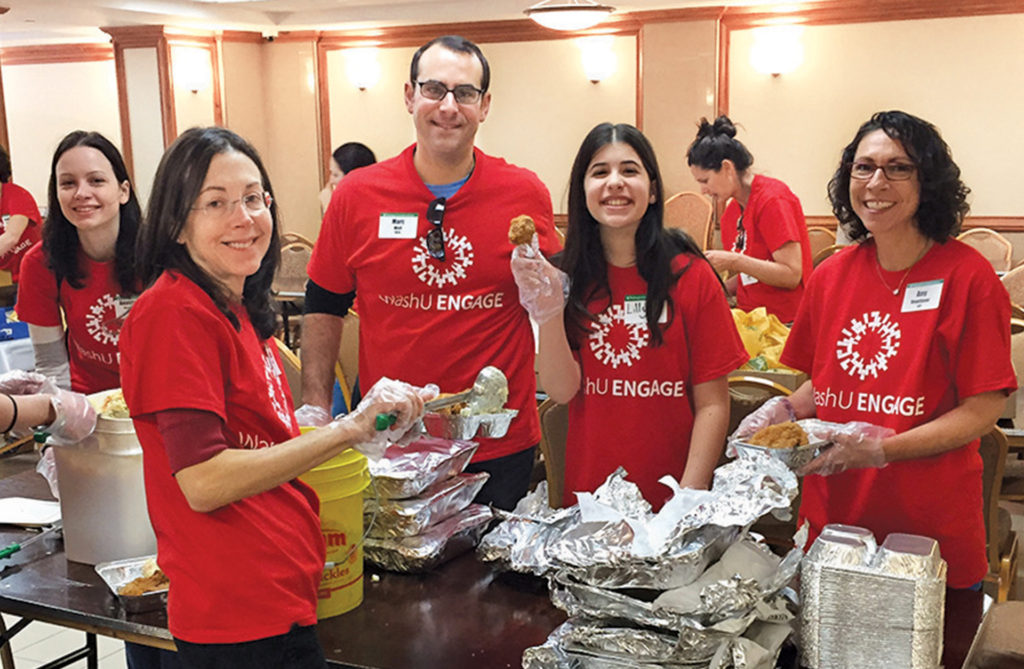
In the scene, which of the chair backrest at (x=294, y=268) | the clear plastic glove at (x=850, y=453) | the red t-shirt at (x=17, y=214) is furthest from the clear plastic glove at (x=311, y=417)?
the chair backrest at (x=294, y=268)

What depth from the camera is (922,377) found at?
1.84 m

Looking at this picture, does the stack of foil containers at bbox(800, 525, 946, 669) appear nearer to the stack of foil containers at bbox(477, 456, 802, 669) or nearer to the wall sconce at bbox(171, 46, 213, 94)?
the stack of foil containers at bbox(477, 456, 802, 669)

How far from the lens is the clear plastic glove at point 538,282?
1.98 meters

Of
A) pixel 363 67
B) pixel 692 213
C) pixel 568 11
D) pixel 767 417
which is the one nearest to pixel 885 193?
pixel 767 417

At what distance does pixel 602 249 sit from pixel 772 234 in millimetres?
1884

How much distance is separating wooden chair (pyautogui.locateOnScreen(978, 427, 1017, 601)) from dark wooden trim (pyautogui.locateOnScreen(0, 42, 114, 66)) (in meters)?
10.3

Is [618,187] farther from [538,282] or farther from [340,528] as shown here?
[340,528]

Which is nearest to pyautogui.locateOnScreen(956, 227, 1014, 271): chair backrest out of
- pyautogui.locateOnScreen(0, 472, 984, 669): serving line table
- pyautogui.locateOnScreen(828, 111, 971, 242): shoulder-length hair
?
pyautogui.locateOnScreen(828, 111, 971, 242): shoulder-length hair

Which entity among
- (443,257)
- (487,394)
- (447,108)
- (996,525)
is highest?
(447,108)

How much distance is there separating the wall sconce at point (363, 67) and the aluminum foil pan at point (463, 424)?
8213 millimetres

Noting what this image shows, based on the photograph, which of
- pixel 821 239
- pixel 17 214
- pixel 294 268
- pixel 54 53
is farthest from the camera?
pixel 54 53

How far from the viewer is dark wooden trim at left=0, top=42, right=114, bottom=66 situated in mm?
10773

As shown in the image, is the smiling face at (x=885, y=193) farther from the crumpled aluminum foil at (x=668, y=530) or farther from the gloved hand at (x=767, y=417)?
the crumpled aluminum foil at (x=668, y=530)

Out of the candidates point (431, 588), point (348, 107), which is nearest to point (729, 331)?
point (431, 588)
